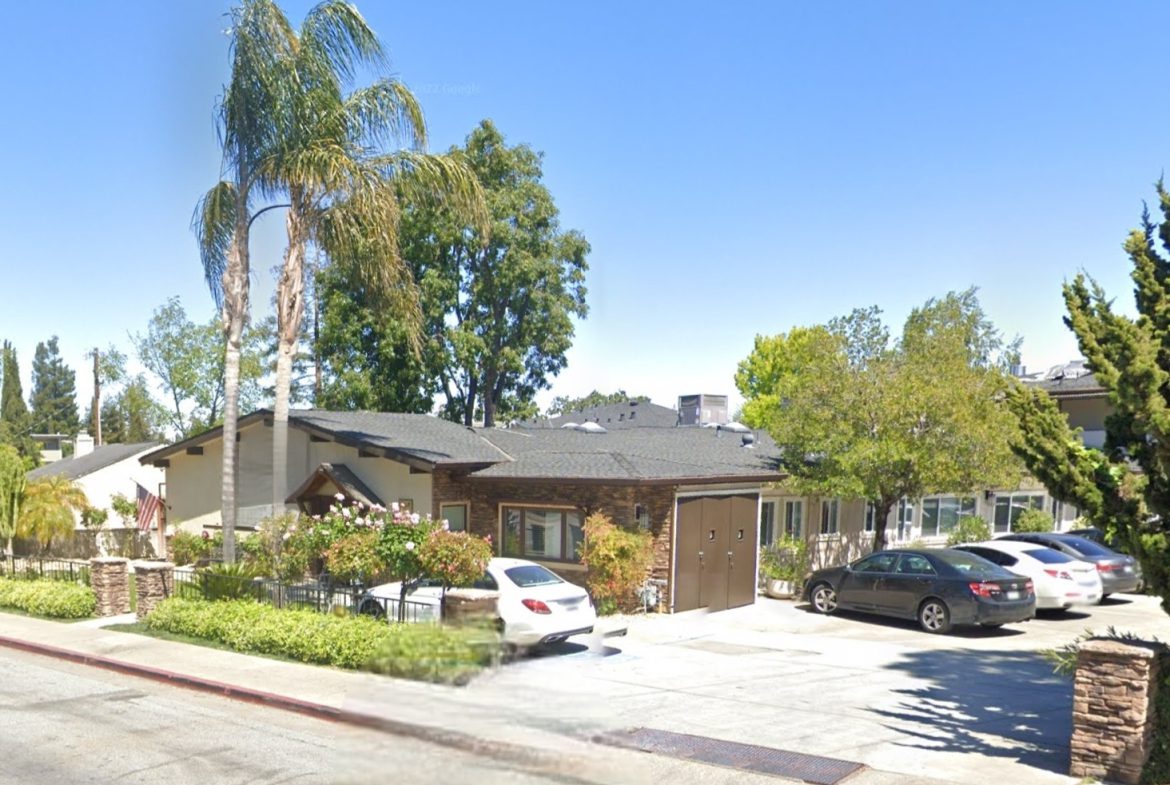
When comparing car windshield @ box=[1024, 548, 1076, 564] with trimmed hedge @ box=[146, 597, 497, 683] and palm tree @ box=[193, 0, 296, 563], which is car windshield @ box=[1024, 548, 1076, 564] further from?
palm tree @ box=[193, 0, 296, 563]

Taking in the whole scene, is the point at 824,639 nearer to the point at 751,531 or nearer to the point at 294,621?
the point at 751,531

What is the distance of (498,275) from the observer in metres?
35.9

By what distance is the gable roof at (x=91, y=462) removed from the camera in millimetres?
36469

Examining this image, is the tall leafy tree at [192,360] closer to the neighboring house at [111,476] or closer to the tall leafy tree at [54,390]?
the neighboring house at [111,476]

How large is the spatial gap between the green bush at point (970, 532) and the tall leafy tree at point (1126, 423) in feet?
61.3

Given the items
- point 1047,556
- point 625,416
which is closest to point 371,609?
point 1047,556

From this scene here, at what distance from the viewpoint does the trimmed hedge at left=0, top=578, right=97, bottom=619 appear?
699 inches

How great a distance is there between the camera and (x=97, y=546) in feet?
93.0

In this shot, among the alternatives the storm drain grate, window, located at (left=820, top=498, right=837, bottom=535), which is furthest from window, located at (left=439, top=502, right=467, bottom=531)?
the storm drain grate

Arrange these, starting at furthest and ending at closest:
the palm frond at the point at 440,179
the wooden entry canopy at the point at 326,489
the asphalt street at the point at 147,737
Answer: the wooden entry canopy at the point at 326,489 → the palm frond at the point at 440,179 → the asphalt street at the point at 147,737

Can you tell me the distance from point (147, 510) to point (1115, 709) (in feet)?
83.5

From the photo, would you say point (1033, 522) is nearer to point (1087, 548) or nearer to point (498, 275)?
point (1087, 548)

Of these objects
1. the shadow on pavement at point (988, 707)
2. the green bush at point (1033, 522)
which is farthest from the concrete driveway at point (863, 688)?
the green bush at point (1033, 522)

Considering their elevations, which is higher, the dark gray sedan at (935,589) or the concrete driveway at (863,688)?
the dark gray sedan at (935,589)
